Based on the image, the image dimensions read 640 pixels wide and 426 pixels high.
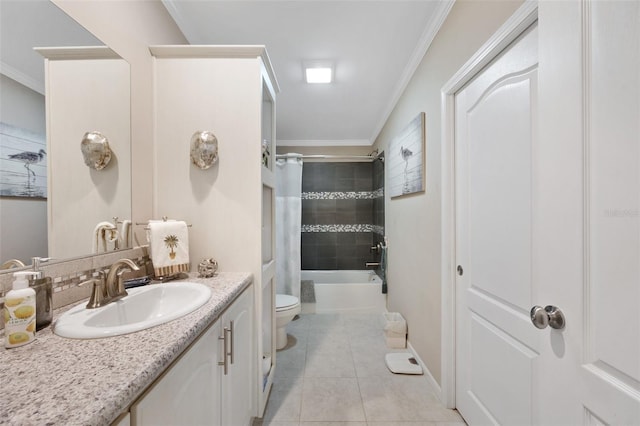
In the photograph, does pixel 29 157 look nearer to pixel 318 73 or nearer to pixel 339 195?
pixel 318 73

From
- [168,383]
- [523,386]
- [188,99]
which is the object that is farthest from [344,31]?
[523,386]

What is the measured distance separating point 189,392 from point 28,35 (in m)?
1.25

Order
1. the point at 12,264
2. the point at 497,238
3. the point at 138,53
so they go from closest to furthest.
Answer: the point at 12,264 < the point at 497,238 < the point at 138,53

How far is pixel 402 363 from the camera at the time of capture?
2039mm

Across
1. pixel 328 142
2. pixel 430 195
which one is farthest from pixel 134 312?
pixel 328 142

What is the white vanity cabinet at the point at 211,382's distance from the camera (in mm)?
636

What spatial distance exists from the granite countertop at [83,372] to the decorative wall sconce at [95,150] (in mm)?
622

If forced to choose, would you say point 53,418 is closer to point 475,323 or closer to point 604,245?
point 604,245

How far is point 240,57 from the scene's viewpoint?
1469 mm

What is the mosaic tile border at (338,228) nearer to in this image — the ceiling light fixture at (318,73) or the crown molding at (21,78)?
the ceiling light fixture at (318,73)

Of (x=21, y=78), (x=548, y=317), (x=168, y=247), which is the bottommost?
(x=548, y=317)

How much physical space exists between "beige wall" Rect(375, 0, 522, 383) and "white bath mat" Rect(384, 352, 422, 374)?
0.10 m

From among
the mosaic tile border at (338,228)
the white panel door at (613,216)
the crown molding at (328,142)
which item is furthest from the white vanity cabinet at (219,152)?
the mosaic tile border at (338,228)

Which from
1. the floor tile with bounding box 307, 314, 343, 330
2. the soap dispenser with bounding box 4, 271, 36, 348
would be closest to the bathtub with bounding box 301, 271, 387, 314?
the floor tile with bounding box 307, 314, 343, 330
